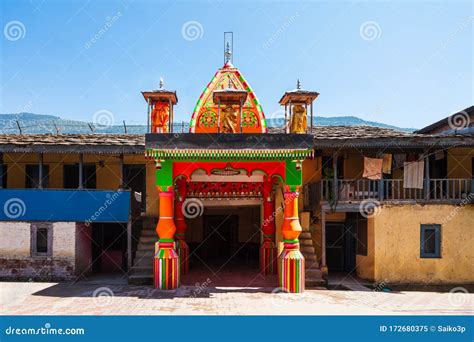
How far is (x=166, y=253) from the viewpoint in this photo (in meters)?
13.0

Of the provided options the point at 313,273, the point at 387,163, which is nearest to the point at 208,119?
the point at 313,273

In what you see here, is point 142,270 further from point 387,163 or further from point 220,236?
point 387,163

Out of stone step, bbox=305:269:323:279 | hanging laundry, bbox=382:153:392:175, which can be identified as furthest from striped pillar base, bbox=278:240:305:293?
hanging laundry, bbox=382:153:392:175

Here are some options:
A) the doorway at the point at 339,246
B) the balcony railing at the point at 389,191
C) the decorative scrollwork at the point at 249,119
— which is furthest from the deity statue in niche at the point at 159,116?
the doorway at the point at 339,246

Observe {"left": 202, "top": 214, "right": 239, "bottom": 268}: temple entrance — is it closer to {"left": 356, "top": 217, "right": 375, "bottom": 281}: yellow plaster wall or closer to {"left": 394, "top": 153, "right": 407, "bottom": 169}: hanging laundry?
{"left": 356, "top": 217, "right": 375, "bottom": 281}: yellow plaster wall

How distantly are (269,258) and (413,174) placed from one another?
21.9 feet

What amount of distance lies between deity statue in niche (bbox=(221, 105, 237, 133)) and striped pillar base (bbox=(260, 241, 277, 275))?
543 centimetres

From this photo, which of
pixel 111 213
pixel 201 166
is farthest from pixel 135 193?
pixel 201 166

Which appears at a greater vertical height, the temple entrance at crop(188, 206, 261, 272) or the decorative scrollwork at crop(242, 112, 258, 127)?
the decorative scrollwork at crop(242, 112, 258, 127)

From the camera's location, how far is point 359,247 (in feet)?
55.5

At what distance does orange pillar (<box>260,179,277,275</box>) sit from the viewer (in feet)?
54.2

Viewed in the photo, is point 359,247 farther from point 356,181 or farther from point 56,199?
point 56,199

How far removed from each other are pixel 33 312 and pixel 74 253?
16.7 ft

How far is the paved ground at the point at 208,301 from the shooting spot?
10.5 metres
